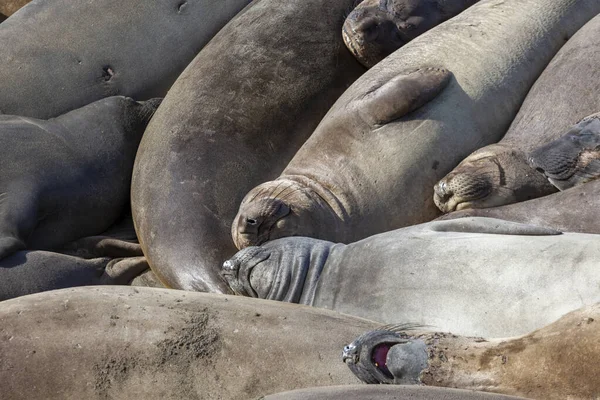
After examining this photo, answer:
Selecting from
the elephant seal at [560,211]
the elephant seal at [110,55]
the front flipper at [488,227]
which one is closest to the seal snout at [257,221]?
the elephant seal at [560,211]

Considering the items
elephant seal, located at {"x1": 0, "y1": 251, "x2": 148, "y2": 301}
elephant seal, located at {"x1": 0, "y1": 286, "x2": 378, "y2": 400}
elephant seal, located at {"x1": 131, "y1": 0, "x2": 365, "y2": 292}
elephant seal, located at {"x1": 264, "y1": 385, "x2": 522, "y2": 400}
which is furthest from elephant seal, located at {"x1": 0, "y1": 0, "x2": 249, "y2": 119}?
elephant seal, located at {"x1": 264, "y1": 385, "x2": 522, "y2": 400}

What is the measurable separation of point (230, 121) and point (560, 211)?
1790mm

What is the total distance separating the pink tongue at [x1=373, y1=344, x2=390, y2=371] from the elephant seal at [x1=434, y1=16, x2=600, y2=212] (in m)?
1.50

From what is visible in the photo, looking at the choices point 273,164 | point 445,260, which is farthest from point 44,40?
point 445,260

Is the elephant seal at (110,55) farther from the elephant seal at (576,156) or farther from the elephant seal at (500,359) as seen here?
the elephant seal at (500,359)

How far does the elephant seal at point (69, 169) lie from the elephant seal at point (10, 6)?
1.24 meters

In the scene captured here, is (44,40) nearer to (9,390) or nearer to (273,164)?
(273,164)

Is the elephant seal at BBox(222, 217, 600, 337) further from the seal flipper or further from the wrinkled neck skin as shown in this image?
the seal flipper

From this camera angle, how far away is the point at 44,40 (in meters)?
6.10

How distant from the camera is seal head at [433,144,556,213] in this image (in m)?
4.52

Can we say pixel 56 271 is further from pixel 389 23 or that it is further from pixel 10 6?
pixel 10 6

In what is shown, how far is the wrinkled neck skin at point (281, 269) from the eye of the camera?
4.05 metres

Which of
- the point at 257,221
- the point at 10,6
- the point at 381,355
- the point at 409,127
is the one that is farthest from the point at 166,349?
the point at 10,6

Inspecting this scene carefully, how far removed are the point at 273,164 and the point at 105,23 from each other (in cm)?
143
